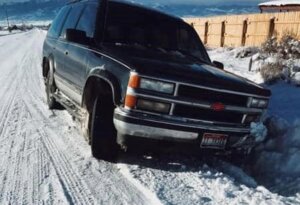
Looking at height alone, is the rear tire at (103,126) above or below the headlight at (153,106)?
below

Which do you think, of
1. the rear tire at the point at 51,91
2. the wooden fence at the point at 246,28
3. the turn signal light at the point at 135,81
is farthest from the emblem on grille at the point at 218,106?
the wooden fence at the point at 246,28

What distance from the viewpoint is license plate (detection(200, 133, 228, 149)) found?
459cm

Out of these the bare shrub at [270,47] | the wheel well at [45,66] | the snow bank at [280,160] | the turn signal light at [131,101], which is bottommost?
the snow bank at [280,160]

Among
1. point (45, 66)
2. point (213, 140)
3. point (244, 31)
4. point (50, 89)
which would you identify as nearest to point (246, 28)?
point (244, 31)

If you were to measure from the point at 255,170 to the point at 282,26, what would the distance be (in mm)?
15370

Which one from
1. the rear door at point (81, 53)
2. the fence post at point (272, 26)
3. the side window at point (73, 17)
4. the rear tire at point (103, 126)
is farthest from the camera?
the fence post at point (272, 26)

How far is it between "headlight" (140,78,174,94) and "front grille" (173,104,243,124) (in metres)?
0.19

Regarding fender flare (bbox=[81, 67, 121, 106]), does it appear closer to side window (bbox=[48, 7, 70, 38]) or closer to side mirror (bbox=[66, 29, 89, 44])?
side mirror (bbox=[66, 29, 89, 44])

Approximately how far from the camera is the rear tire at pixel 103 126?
15.6 feet

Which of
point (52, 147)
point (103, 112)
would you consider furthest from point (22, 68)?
point (103, 112)

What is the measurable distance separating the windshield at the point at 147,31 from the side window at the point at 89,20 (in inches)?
9.1

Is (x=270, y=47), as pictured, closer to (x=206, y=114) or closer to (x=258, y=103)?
(x=258, y=103)

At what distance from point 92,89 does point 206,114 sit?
154cm

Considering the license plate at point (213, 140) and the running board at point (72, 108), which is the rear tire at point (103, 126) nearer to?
the running board at point (72, 108)
